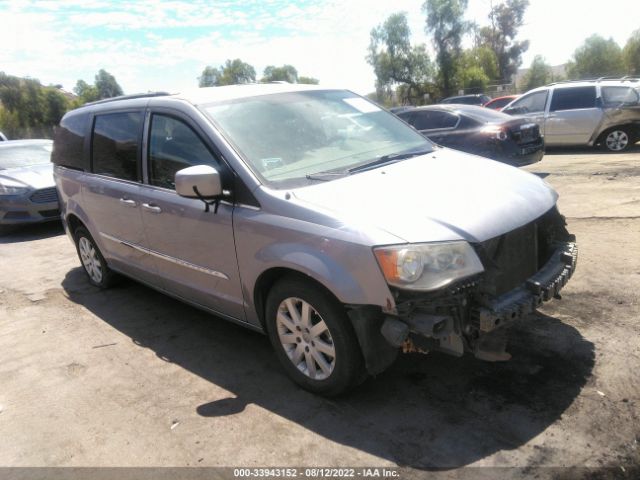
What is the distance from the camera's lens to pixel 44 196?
9078mm

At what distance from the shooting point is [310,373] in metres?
3.29

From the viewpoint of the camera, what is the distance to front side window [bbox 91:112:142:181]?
4434mm

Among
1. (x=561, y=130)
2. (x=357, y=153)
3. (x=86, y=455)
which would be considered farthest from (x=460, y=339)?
(x=561, y=130)

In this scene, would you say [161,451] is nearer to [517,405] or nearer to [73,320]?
[517,405]

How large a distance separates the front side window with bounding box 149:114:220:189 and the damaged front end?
5.26 feet

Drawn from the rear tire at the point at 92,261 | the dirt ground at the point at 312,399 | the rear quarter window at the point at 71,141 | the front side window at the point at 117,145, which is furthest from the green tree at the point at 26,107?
the dirt ground at the point at 312,399

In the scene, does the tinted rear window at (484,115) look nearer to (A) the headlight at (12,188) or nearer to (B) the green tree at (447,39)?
(A) the headlight at (12,188)

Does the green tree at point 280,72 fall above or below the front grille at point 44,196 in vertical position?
above

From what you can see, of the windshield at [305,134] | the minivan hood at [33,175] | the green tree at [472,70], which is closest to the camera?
the windshield at [305,134]

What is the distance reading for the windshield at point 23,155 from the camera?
10.1 m

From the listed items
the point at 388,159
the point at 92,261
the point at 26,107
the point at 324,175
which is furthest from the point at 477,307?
the point at 26,107

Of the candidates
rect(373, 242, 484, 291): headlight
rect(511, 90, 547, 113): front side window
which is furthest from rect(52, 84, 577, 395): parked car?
rect(511, 90, 547, 113): front side window

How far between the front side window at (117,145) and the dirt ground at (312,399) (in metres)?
Result: 1.36

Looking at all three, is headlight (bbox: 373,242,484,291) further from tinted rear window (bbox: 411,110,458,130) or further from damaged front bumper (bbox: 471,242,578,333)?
tinted rear window (bbox: 411,110,458,130)
